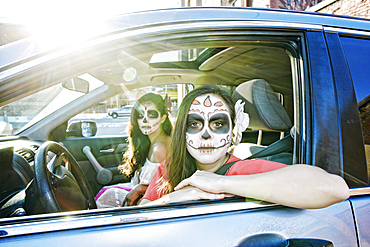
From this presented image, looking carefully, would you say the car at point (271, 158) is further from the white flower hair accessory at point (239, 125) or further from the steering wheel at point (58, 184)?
the white flower hair accessory at point (239, 125)

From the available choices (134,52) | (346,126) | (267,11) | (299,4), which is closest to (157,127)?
(134,52)

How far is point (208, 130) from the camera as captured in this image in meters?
1.16

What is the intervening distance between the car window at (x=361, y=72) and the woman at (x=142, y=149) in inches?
58.4

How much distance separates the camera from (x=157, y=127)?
2.24 metres

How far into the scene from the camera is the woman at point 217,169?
0.85m

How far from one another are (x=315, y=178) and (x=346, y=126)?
1.00ft

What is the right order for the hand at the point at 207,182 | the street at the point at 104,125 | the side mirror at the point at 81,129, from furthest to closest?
the street at the point at 104,125, the side mirror at the point at 81,129, the hand at the point at 207,182

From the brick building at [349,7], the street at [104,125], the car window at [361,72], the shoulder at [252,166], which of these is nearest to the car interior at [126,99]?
the shoulder at [252,166]

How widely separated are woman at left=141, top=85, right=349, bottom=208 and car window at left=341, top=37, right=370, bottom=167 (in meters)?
0.31

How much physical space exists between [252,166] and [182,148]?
0.38 meters

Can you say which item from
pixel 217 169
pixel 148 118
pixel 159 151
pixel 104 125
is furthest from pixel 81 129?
pixel 104 125

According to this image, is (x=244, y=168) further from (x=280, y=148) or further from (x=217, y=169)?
(x=280, y=148)

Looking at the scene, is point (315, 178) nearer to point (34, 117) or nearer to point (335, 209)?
point (335, 209)

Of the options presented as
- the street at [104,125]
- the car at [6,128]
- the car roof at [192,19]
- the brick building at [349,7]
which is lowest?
the street at [104,125]
